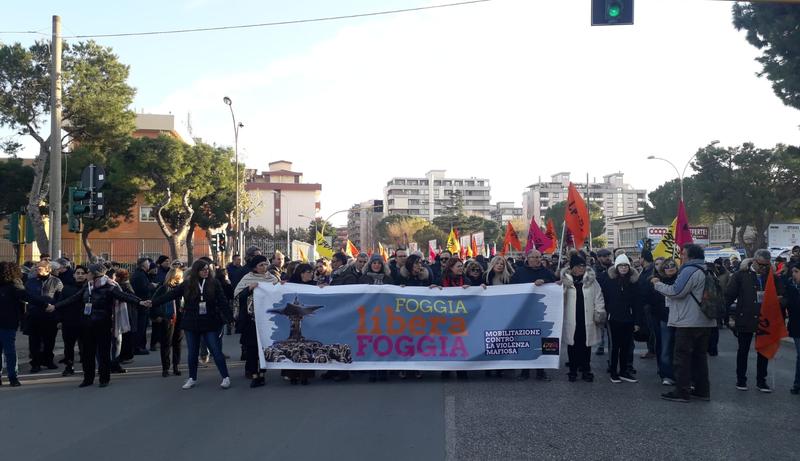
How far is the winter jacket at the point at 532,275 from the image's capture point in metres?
10.4

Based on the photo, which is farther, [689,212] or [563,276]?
[689,212]

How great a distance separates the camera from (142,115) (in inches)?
2276

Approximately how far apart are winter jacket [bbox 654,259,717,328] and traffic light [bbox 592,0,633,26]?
3.18 metres

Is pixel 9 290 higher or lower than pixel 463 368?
higher

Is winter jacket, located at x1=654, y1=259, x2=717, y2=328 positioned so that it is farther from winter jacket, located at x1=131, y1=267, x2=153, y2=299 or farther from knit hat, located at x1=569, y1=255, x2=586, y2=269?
winter jacket, located at x1=131, y1=267, x2=153, y2=299

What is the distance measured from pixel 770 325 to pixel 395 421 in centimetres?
522

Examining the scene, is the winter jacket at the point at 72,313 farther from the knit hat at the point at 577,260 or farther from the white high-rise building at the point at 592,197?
the white high-rise building at the point at 592,197

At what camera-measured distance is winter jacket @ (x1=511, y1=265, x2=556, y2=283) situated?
10422 millimetres

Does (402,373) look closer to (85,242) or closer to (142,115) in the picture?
(85,242)

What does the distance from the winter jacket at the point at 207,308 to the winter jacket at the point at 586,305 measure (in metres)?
4.67

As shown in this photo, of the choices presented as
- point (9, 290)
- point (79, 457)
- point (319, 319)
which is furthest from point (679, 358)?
point (9, 290)

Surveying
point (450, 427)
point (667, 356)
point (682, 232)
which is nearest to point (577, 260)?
point (667, 356)

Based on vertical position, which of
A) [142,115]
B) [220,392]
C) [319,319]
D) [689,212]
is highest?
[142,115]

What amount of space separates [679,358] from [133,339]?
9348mm
